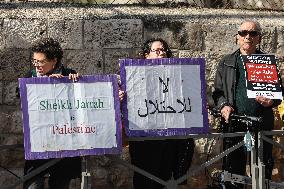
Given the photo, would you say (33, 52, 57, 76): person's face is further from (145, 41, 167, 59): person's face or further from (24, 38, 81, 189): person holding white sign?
(145, 41, 167, 59): person's face

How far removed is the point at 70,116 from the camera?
14.9 feet

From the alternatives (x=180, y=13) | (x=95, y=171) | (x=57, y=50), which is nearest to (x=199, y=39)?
(x=180, y=13)

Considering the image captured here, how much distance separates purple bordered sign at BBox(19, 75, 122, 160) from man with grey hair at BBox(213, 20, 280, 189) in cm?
106

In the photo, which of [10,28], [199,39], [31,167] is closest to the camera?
[31,167]

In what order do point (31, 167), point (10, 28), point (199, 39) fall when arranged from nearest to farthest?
point (31, 167) → point (10, 28) → point (199, 39)

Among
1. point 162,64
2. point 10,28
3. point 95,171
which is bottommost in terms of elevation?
point 95,171

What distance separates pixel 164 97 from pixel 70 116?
2.52ft

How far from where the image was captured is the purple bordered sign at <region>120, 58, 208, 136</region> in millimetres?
4762

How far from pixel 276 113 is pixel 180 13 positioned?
1.47 meters

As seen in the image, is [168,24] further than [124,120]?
Yes

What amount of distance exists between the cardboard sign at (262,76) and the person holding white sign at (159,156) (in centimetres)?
67

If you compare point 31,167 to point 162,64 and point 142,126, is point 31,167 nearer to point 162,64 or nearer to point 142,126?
point 142,126

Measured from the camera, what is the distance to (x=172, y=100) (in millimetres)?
4836

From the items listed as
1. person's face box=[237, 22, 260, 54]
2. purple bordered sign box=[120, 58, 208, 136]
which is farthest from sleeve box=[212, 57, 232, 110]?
purple bordered sign box=[120, 58, 208, 136]
